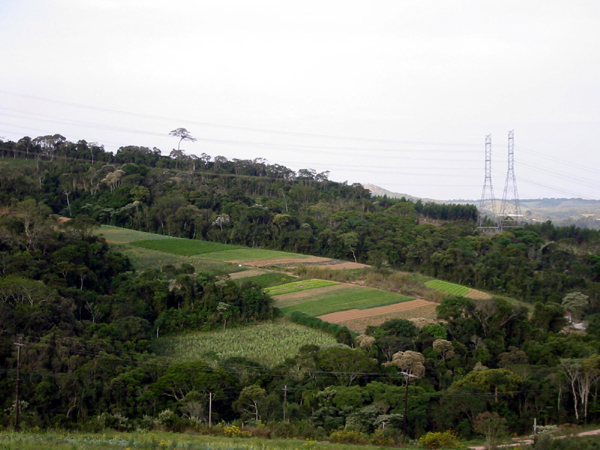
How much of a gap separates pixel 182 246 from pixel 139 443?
3670 centimetres

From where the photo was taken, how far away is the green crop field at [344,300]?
35.2m

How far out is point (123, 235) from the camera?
50.0 meters

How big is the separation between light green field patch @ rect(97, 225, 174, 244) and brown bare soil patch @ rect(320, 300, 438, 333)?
23.4 meters

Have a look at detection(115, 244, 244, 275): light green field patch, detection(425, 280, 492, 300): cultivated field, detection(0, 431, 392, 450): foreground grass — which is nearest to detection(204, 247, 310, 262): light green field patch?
detection(115, 244, 244, 275): light green field patch

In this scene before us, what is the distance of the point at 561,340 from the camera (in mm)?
27453

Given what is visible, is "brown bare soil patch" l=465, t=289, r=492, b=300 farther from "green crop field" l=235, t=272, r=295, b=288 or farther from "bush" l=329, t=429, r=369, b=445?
"bush" l=329, t=429, r=369, b=445

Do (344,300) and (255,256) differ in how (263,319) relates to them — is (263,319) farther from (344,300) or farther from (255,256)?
(255,256)

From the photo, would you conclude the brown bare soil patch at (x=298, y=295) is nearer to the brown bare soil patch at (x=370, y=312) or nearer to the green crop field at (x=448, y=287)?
the brown bare soil patch at (x=370, y=312)

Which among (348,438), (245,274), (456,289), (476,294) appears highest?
(245,274)

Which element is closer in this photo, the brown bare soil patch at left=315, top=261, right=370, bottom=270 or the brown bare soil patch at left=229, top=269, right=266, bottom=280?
the brown bare soil patch at left=229, top=269, right=266, bottom=280

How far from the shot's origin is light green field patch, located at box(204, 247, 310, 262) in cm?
4769

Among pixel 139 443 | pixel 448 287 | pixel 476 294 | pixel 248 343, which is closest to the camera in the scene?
pixel 139 443

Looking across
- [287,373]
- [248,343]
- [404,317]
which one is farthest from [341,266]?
[287,373]

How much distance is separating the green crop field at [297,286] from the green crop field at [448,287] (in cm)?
900
